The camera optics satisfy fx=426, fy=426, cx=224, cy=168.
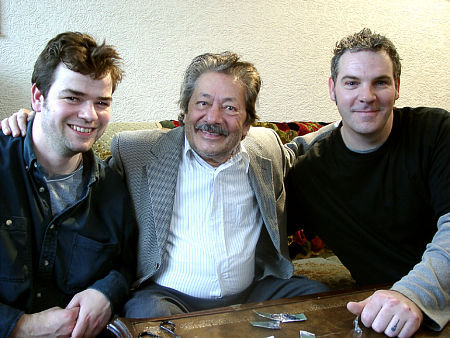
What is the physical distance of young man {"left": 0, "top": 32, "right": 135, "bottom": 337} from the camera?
3.94 ft

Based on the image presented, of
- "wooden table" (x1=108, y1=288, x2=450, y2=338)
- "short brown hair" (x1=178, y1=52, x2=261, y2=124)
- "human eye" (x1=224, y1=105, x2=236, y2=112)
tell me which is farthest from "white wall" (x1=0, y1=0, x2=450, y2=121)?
"wooden table" (x1=108, y1=288, x2=450, y2=338)

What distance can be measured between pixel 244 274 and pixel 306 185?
46 cm

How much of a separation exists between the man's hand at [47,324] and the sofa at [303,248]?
2.34 feet

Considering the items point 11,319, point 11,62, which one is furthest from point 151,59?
point 11,319

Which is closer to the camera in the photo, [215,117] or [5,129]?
[5,129]

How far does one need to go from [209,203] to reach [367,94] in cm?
71

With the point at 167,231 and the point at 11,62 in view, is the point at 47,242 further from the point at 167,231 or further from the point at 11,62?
the point at 11,62

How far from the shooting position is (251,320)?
43.6 inches

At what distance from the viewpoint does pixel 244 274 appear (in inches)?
62.6

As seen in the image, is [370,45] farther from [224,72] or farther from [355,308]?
[355,308]

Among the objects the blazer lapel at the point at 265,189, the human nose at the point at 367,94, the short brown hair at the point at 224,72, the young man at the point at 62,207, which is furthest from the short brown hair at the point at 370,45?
the young man at the point at 62,207

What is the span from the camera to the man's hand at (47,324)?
1.14 meters

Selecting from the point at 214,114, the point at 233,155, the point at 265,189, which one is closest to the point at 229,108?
the point at 214,114

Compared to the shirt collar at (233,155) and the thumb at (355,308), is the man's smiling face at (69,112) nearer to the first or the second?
the shirt collar at (233,155)
